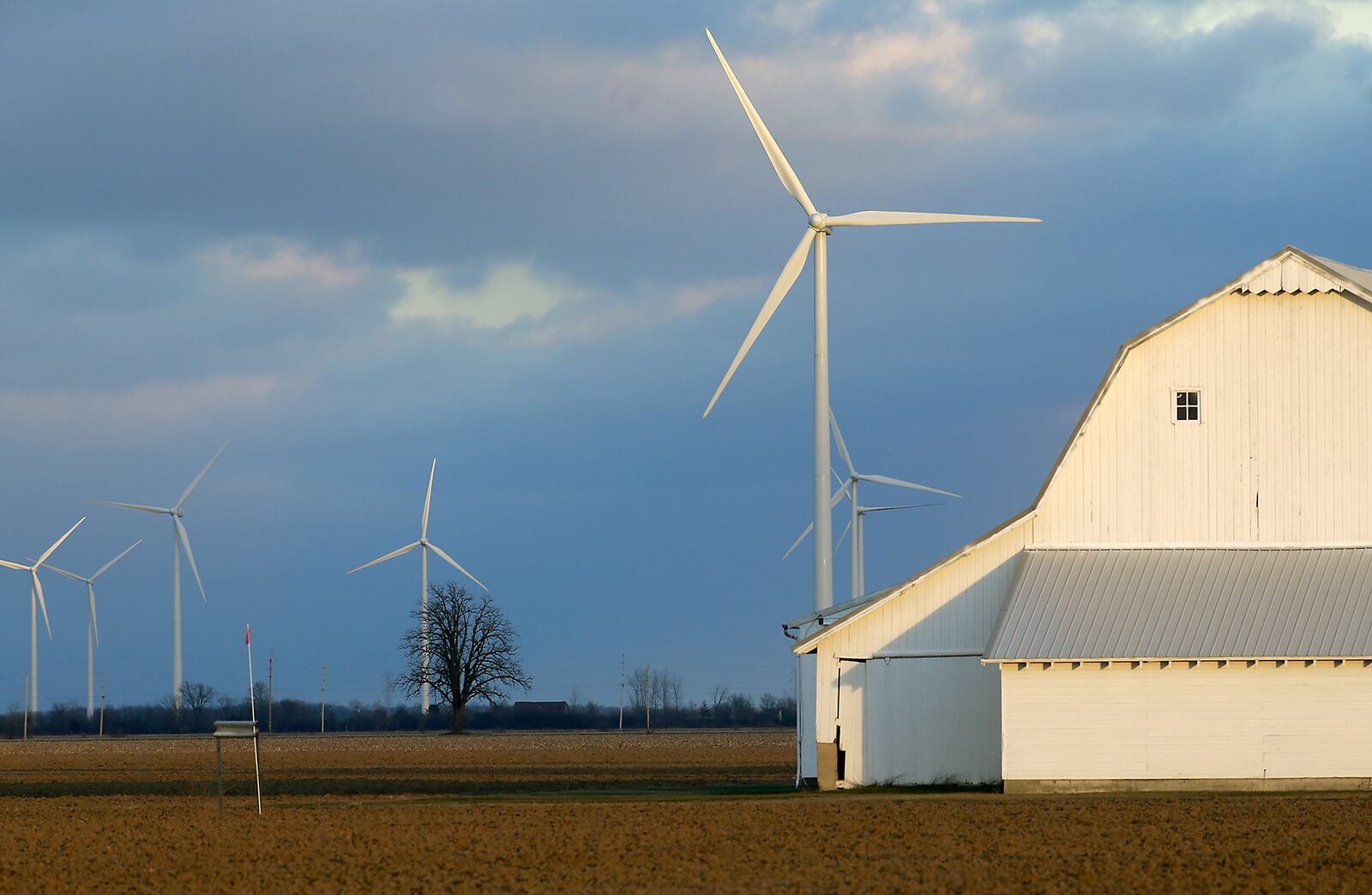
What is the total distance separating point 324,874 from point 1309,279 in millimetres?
23459

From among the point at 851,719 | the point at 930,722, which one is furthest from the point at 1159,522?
the point at 851,719

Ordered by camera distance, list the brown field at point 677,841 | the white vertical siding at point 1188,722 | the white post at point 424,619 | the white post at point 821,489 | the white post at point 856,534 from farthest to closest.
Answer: the white post at point 424,619, the white post at point 856,534, the white post at point 821,489, the white vertical siding at point 1188,722, the brown field at point 677,841

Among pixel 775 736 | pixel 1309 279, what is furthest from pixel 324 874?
pixel 775 736

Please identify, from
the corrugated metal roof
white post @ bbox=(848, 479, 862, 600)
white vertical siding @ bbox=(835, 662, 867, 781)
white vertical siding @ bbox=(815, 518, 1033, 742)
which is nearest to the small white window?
the corrugated metal roof

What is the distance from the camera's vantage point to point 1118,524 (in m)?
35.8

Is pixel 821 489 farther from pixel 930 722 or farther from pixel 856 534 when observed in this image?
pixel 856 534

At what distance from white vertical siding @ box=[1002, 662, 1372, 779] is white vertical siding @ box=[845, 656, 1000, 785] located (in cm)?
254

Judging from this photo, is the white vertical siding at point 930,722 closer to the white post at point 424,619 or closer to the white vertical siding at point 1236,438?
the white vertical siding at point 1236,438

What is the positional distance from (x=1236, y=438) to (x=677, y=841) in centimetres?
1616

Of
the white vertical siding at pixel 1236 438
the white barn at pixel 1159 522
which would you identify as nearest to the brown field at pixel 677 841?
the white barn at pixel 1159 522

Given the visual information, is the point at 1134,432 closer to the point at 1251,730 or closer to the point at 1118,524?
the point at 1118,524

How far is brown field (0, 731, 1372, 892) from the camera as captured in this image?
21.4 metres

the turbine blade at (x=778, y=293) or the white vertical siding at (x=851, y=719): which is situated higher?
the turbine blade at (x=778, y=293)

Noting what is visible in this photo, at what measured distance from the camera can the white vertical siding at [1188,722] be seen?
3209cm
